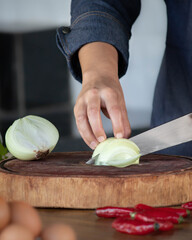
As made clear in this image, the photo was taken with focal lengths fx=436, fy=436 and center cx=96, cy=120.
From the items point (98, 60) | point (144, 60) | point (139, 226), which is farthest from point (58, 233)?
point (144, 60)

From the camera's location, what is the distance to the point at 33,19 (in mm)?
3826

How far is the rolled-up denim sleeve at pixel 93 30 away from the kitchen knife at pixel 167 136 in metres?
0.29

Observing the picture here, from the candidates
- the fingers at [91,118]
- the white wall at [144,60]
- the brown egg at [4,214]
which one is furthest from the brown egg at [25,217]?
the white wall at [144,60]

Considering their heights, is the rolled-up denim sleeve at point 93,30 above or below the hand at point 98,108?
above

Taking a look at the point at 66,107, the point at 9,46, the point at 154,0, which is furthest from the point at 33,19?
the point at 154,0

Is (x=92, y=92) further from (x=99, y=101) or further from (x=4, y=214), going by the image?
(x=4, y=214)

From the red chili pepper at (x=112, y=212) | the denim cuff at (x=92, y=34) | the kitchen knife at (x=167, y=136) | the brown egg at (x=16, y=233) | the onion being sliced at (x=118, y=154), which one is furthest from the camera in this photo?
the denim cuff at (x=92, y=34)

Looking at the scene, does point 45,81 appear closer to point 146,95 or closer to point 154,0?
point 146,95

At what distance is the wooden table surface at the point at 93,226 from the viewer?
2.34 ft

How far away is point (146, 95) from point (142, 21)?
637 millimetres

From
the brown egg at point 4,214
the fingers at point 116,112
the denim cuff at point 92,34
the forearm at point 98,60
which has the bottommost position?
the brown egg at point 4,214

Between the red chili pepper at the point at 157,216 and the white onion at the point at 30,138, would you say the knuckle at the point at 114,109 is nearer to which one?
the white onion at the point at 30,138

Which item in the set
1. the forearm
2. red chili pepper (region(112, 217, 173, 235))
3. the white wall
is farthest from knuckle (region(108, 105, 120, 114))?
the white wall

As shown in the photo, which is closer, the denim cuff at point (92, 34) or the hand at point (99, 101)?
the hand at point (99, 101)
